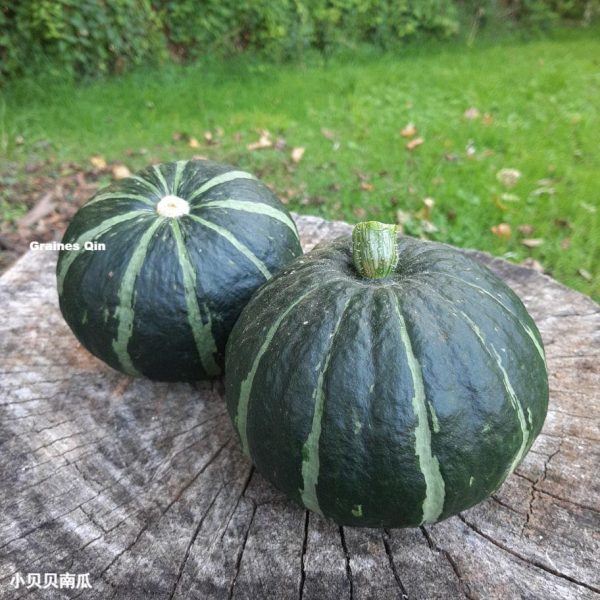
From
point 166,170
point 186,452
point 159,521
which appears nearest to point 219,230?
point 166,170

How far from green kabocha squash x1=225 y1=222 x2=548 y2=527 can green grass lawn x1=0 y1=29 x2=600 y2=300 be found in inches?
113

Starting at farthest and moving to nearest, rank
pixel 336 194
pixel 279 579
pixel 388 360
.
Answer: pixel 336 194, pixel 279 579, pixel 388 360

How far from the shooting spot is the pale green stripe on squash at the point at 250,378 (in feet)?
5.86

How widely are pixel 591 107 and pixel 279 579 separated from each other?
6278 mm

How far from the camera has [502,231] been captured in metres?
4.62

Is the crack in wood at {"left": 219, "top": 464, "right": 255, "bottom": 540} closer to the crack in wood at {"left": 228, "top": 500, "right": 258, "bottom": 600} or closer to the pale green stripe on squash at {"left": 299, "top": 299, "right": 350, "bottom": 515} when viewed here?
the crack in wood at {"left": 228, "top": 500, "right": 258, "bottom": 600}

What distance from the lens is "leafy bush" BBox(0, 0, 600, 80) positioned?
232 inches

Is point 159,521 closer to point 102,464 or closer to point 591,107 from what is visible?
point 102,464

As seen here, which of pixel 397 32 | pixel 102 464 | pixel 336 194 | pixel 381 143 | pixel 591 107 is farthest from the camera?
pixel 397 32

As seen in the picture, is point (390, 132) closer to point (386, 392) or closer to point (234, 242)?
point (234, 242)

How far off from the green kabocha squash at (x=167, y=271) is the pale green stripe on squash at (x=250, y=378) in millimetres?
429

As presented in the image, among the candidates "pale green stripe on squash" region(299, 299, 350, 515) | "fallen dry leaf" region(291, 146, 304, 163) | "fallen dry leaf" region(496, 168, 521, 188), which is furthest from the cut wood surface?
"fallen dry leaf" region(291, 146, 304, 163)

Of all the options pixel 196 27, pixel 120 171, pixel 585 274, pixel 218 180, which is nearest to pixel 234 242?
pixel 218 180

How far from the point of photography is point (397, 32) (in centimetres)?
755
